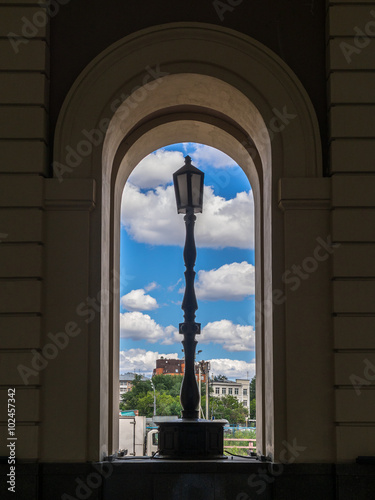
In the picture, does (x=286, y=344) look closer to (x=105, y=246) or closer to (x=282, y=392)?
(x=282, y=392)

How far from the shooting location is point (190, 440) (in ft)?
36.0

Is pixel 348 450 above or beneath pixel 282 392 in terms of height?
beneath

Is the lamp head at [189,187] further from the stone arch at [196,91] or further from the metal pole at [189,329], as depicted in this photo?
the stone arch at [196,91]

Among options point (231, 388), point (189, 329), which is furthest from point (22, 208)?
point (231, 388)

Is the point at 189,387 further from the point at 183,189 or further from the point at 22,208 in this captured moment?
the point at 22,208

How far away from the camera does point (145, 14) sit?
11.1 m

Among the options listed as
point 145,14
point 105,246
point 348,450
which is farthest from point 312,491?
point 145,14

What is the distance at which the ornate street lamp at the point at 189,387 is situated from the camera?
10953 mm

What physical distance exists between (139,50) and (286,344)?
5.37m

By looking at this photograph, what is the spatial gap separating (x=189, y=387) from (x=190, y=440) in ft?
2.93

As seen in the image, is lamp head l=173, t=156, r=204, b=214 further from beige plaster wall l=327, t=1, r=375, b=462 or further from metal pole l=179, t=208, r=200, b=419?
beige plaster wall l=327, t=1, r=375, b=462

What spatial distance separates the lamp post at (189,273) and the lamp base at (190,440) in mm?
349

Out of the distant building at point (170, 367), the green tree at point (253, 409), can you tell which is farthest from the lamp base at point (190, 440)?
the distant building at point (170, 367)

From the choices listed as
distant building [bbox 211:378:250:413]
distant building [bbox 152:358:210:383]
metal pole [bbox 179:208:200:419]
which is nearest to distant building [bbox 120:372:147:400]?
distant building [bbox 152:358:210:383]
